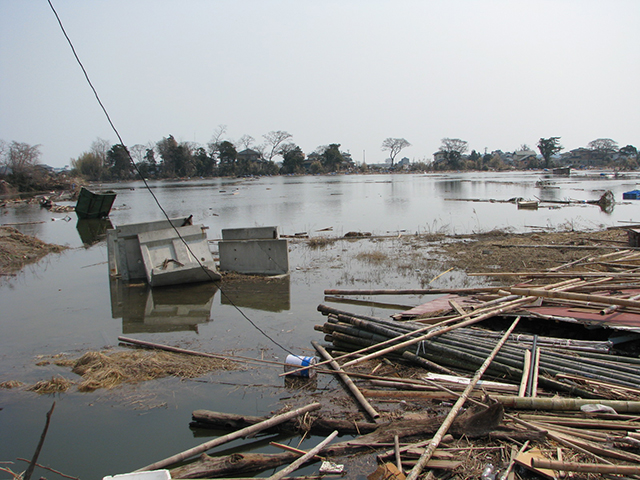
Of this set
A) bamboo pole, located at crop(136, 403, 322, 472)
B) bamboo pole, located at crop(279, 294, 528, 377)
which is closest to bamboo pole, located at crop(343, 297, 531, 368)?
bamboo pole, located at crop(279, 294, 528, 377)

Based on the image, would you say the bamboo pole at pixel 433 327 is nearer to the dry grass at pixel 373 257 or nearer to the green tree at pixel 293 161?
the dry grass at pixel 373 257

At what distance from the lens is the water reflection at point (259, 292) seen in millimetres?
9625

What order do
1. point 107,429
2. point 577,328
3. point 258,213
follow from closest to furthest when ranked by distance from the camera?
1. point 107,429
2. point 577,328
3. point 258,213

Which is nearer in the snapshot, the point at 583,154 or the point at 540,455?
the point at 540,455

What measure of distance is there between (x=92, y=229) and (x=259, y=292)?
18.5 metres

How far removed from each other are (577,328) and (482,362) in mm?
2020

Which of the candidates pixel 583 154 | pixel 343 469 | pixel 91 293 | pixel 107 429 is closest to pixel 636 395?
pixel 343 469

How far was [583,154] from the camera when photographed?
447 feet

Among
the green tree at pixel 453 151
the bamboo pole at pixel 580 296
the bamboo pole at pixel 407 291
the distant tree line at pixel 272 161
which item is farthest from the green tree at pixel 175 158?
the bamboo pole at pixel 580 296

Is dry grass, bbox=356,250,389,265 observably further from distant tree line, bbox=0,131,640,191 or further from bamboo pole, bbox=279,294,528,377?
distant tree line, bbox=0,131,640,191

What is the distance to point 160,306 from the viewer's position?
9867 millimetres

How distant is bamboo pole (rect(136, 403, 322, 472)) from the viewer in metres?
3.83

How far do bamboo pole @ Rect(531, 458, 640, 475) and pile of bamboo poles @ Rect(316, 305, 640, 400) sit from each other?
52.1 inches

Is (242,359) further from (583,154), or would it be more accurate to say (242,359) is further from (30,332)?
(583,154)
